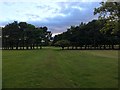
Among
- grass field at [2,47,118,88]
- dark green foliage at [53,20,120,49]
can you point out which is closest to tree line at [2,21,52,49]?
dark green foliage at [53,20,120,49]

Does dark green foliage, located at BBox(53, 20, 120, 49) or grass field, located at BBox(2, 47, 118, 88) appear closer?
grass field, located at BBox(2, 47, 118, 88)

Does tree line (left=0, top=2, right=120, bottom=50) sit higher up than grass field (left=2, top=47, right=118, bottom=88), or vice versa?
tree line (left=0, top=2, right=120, bottom=50)

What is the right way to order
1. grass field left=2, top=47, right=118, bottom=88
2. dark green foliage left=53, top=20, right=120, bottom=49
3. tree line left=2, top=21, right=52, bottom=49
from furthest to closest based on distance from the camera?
1. tree line left=2, top=21, right=52, bottom=49
2. dark green foliage left=53, top=20, right=120, bottom=49
3. grass field left=2, top=47, right=118, bottom=88

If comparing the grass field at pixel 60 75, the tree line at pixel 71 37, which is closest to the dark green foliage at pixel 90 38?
the tree line at pixel 71 37

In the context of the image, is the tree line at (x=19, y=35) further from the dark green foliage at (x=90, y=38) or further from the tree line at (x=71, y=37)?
the dark green foliage at (x=90, y=38)

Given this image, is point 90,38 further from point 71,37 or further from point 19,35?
point 19,35

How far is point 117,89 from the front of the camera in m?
13.4

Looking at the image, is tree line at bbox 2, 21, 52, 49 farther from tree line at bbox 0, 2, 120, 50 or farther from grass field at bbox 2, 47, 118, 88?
grass field at bbox 2, 47, 118, 88

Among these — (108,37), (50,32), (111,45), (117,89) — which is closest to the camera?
(117,89)

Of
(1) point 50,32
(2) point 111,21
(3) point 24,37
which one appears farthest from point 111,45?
(2) point 111,21

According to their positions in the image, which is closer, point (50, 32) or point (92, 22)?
point (92, 22)

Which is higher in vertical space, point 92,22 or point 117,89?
point 92,22

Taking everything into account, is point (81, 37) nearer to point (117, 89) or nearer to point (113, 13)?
point (113, 13)

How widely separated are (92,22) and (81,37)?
26.0 ft
